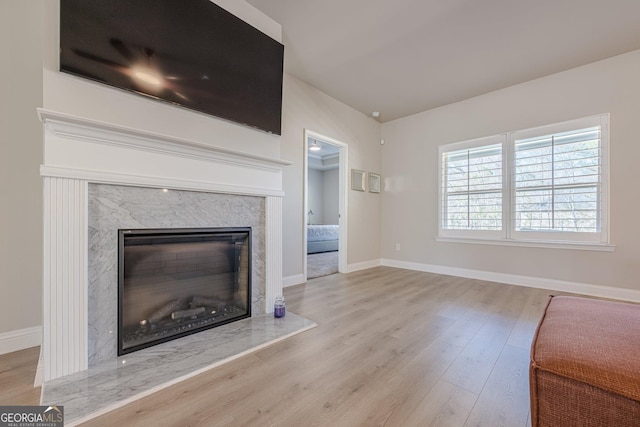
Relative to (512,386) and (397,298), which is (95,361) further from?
(397,298)

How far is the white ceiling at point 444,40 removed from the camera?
7.30ft

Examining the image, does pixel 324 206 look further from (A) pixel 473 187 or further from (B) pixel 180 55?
(B) pixel 180 55

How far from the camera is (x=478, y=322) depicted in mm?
2211

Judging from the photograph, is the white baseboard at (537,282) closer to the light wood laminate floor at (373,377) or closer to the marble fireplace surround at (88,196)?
the light wood laminate floor at (373,377)

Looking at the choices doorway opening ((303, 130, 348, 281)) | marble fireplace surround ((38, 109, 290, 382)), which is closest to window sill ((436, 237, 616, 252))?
doorway opening ((303, 130, 348, 281))

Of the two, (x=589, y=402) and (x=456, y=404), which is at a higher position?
(x=589, y=402)

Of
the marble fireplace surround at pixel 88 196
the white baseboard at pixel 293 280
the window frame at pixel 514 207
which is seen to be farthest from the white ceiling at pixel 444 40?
the white baseboard at pixel 293 280

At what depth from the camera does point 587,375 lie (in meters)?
0.84

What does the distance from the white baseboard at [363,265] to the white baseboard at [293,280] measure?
1.04 m

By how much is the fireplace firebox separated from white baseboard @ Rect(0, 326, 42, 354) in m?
0.75

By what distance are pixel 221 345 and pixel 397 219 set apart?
3.71 metres

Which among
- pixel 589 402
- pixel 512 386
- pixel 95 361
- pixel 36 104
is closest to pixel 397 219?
pixel 512 386

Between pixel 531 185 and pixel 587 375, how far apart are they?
326 cm

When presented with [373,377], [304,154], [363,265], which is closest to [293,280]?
[363,265]
